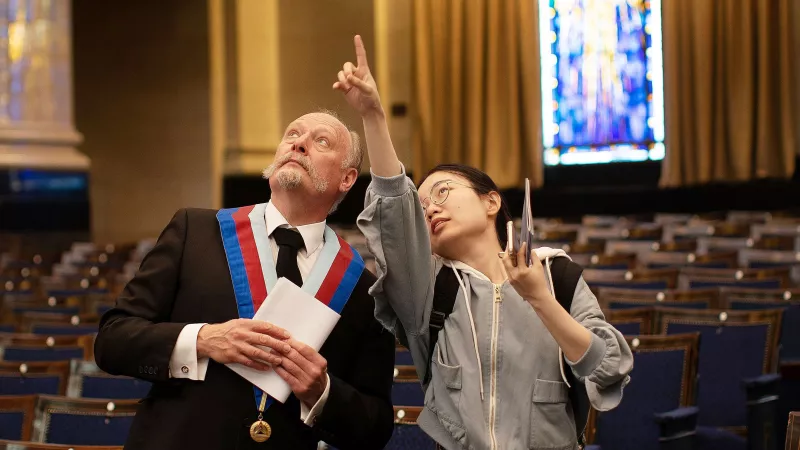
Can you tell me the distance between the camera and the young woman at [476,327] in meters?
2.32

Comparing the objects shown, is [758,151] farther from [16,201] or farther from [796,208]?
[16,201]

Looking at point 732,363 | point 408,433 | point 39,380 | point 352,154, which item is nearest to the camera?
point 352,154

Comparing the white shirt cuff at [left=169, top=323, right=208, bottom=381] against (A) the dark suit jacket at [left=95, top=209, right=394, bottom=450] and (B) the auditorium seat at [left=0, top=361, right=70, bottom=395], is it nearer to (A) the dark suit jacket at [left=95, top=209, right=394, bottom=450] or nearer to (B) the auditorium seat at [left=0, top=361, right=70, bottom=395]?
(A) the dark suit jacket at [left=95, top=209, right=394, bottom=450]

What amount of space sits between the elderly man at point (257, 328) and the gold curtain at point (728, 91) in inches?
494

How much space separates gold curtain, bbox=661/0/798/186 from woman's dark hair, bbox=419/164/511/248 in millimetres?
12411

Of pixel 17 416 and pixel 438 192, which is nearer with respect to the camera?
pixel 438 192

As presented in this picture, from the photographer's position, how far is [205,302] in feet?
8.48

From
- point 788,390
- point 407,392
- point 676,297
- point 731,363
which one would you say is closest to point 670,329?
point 731,363

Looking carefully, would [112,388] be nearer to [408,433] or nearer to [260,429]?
[408,433]

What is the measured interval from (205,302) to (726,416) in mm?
2722

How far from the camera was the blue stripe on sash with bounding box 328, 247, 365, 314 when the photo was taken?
2594mm

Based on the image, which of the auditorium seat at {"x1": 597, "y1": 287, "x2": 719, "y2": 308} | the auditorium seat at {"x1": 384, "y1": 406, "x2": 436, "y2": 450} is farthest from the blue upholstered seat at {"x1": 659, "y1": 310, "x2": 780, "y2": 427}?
the auditorium seat at {"x1": 384, "y1": 406, "x2": 436, "y2": 450}

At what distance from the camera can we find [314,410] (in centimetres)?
249

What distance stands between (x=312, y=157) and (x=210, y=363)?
1.76 feet
